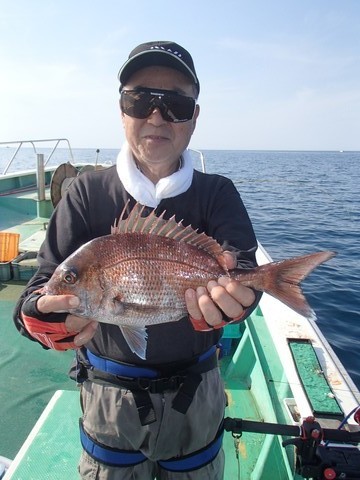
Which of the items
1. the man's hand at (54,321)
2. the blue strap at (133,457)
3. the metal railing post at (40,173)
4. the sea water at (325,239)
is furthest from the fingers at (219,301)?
the metal railing post at (40,173)

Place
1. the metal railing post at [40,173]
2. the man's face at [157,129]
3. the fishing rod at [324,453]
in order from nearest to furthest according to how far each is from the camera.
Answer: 1. the fishing rod at [324,453]
2. the man's face at [157,129]
3. the metal railing post at [40,173]

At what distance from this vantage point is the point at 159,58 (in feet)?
8.02

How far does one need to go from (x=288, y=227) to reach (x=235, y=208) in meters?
15.2

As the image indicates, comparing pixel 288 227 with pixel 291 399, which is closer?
pixel 291 399

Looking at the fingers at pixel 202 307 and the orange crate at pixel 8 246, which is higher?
the fingers at pixel 202 307

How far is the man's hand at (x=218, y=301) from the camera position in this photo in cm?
208

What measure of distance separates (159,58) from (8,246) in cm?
616

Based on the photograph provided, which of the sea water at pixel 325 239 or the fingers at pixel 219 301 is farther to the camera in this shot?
the sea water at pixel 325 239

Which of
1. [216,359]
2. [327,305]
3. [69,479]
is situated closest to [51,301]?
[216,359]

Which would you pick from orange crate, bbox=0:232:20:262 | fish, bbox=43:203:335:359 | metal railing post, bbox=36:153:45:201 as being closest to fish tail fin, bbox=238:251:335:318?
fish, bbox=43:203:335:359

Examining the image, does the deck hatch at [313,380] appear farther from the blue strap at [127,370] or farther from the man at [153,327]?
the blue strap at [127,370]

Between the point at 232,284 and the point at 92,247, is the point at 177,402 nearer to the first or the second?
the point at 232,284

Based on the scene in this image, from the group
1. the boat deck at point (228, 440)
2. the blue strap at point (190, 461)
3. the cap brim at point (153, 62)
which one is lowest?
the boat deck at point (228, 440)

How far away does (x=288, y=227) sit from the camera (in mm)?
16953
